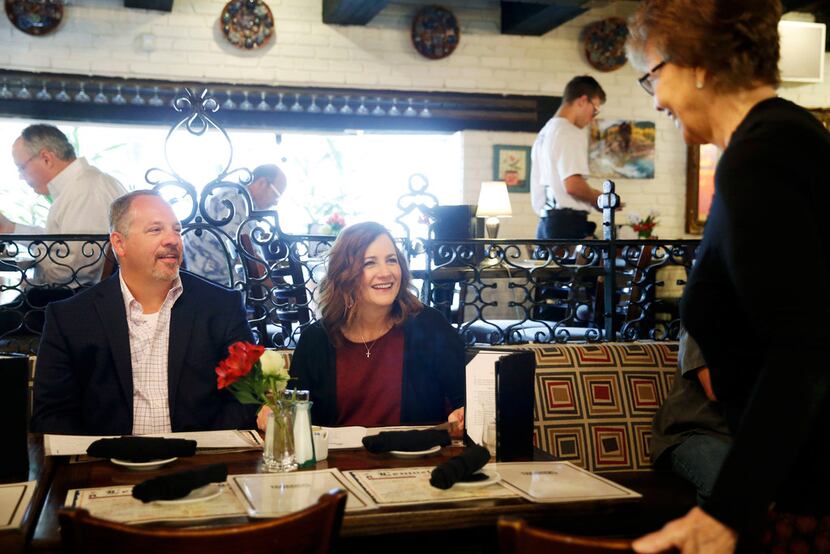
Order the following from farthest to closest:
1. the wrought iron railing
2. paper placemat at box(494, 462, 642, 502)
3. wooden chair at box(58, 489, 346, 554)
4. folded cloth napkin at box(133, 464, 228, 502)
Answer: the wrought iron railing → paper placemat at box(494, 462, 642, 502) → folded cloth napkin at box(133, 464, 228, 502) → wooden chair at box(58, 489, 346, 554)

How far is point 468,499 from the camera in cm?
167

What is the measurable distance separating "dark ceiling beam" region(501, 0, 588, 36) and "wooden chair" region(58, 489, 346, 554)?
242 inches

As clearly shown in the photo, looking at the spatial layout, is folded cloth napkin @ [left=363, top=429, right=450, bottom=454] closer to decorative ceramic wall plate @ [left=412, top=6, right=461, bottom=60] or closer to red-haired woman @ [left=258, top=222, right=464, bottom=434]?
red-haired woman @ [left=258, top=222, right=464, bottom=434]

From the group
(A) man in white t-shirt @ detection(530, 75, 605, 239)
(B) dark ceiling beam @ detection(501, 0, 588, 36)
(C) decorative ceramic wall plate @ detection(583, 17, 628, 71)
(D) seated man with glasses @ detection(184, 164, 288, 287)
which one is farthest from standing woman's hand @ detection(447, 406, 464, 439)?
(C) decorative ceramic wall plate @ detection(583, 17, 628, 71)

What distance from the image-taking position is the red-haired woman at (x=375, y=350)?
2695 millimetres

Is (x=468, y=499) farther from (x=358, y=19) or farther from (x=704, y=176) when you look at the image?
(x=704, y=176)

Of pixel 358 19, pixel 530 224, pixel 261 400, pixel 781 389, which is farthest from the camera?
pixel 530 224

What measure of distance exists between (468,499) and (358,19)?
6319 mm

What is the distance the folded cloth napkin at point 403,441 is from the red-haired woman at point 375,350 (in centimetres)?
61

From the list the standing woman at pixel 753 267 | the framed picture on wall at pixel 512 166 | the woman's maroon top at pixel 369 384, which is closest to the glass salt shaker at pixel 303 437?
the woman's maroon top at pixel 369 384

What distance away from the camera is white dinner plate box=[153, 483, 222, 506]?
62.7 inches

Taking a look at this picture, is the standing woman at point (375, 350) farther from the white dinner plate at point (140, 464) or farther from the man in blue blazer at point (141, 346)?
the white dinner plate at point (140, 464)

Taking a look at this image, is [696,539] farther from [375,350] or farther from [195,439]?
[375,350]

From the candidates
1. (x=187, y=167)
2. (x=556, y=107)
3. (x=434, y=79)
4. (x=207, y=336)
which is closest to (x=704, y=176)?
(x=556, y=107)
